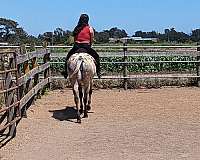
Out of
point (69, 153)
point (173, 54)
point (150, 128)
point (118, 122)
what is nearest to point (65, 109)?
point (118, 122)

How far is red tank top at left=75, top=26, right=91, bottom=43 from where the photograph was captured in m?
10.2

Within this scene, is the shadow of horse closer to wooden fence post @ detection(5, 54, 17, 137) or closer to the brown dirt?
the brown dirt

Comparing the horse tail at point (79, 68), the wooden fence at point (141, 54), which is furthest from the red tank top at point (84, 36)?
the wooden fence at point (141, 54)

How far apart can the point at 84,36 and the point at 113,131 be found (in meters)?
2.56

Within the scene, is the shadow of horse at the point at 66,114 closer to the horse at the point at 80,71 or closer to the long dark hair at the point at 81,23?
the horse at the point at 80,71

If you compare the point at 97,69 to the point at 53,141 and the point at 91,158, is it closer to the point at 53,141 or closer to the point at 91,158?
the point at 53,141

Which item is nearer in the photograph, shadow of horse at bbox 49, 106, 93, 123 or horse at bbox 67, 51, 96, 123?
horse at bbox 67, 51, 96, 123

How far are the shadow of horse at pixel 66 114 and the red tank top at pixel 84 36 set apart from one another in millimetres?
1607

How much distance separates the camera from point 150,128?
345 inches

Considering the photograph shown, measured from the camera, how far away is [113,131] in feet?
27.8

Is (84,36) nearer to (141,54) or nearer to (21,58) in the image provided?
(21,58)

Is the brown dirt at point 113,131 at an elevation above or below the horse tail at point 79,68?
below

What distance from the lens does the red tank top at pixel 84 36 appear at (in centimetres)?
1016

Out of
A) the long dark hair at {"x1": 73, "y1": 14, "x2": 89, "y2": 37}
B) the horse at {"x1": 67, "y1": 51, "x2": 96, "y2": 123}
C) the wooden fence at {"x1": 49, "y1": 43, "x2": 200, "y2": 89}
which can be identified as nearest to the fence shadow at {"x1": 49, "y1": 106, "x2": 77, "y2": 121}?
the horse at {"x1": 67, "y1": 51, "x2": 96, "y2": 123}
